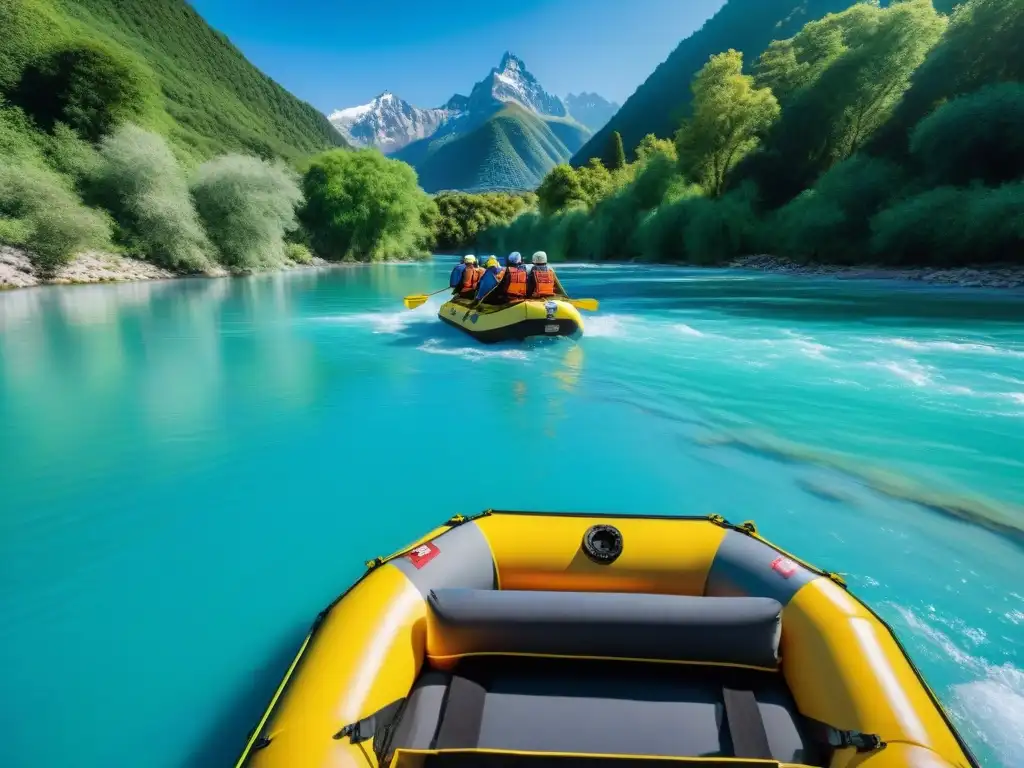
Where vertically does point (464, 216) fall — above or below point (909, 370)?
above

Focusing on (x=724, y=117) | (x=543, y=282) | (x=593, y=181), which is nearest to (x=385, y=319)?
(x=543, y=282)

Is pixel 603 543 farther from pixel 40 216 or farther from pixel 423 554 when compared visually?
pixel 40 216

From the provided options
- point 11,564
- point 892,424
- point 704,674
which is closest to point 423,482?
point 11,564

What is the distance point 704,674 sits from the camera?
2125 millimetres

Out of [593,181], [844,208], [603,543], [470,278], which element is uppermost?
[593,181]

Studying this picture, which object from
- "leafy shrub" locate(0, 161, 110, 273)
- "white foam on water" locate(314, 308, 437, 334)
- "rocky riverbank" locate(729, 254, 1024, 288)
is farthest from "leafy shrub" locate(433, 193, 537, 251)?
"white foam on water" locate(314, 308, 437, 334)

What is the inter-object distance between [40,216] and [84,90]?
1268cm

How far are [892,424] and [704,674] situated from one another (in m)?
5.14

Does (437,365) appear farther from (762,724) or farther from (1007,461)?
(762,724)

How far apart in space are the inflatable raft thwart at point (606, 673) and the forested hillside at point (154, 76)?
114 ft

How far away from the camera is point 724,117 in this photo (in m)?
32.0

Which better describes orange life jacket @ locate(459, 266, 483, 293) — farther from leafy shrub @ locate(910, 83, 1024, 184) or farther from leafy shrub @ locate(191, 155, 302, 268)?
leafy shrub @ locate(191, 155, 302, 268)

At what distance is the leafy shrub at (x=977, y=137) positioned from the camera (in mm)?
18453

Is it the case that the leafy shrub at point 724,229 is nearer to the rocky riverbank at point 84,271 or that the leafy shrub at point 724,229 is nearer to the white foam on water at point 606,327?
the white foam on water at point 606,327
